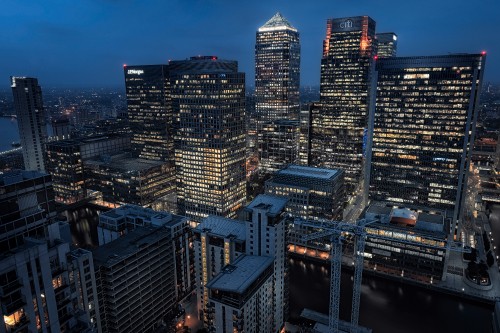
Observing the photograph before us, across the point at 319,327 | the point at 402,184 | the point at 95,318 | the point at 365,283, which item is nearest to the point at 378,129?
the point at 402,184

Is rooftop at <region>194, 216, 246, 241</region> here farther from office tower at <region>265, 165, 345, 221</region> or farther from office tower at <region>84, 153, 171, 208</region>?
office tower at <region>84, 153, 171, 208</region>

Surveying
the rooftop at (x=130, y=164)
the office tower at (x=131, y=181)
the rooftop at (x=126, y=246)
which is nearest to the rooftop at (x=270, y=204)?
the rooftop at (x=126, y=246)

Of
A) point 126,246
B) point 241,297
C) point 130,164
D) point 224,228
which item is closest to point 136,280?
point 126,246

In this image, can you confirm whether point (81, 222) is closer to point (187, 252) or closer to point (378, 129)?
point (187, 252)

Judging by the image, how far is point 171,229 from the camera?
100m

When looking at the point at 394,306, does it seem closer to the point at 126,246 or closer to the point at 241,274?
the point at 241,274

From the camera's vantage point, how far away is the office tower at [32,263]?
1204 inches

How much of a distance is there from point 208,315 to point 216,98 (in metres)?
92.1

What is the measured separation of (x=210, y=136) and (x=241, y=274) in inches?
3239

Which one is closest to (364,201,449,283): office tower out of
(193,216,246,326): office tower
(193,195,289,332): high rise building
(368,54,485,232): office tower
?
(368,54,485,232): office tower

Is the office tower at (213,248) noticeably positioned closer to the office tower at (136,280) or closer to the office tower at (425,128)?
the office tower at (136,280)

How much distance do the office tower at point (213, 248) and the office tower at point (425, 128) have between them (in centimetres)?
9131

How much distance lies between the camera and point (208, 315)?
80812mm

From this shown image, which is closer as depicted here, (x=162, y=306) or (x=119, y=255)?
(x=119, y=255)
